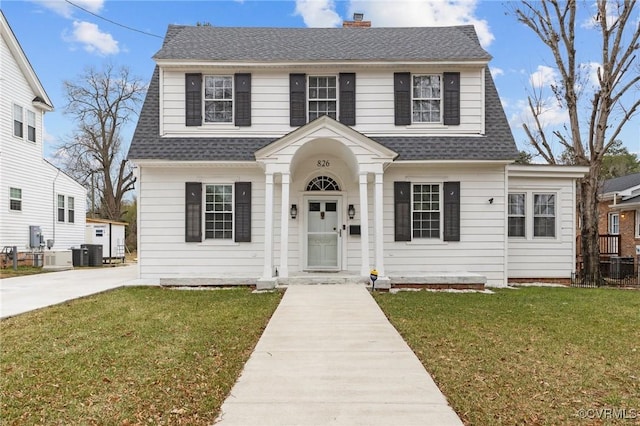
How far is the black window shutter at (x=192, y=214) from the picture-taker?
35.9 ft

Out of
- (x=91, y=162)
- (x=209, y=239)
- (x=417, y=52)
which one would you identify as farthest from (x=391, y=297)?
(x=91, y=162)

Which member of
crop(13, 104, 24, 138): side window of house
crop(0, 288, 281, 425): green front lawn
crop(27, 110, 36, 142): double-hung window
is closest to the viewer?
crop(0, 288, 281, 425): green front lawn

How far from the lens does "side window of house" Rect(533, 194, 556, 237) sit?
11.8 m

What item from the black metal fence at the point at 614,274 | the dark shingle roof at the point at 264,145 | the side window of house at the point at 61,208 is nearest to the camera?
the dark shingle roof at the point at 264,145

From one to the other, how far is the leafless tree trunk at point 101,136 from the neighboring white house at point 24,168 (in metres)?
13.9

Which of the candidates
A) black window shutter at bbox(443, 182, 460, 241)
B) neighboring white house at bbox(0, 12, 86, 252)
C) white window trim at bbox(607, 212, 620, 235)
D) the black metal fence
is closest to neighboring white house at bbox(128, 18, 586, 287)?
black window shutter at bbox(443, 182, 460, 241)

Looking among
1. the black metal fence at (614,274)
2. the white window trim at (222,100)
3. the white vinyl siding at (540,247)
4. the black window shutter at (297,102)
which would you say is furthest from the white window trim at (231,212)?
the black metal fence at (614,274)

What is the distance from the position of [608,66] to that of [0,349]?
16.7 meters

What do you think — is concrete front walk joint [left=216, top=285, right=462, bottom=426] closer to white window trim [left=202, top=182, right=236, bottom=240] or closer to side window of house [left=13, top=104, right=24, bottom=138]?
white window trim [left=202, top=182, right=236, bottom=240]

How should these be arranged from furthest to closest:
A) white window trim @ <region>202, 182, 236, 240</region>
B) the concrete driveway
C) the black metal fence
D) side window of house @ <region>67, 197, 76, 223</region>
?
1. side window of house @ <region>67, 197, 76, 223</region>
2. the black metal fence
3. white window trim @ <region>202, 182, 236, 240</region>
4. the concrete driveway

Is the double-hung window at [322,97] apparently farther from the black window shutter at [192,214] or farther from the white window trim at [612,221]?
the white window trim at [612,221]

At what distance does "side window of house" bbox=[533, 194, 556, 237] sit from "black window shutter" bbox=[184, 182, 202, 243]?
30.4ft

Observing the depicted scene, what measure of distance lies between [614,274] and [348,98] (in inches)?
451

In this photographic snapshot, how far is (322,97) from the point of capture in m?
11.5
